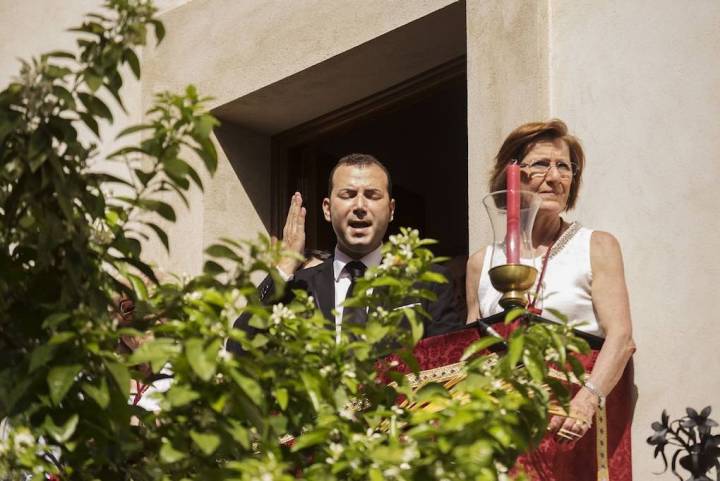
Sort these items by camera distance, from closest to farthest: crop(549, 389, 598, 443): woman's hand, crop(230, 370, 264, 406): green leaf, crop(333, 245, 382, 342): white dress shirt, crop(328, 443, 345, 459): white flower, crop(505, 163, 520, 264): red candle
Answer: crop(230, 370, 264, 406): green leaf
crop(328, 443, 345, 459): white flower
crop(505, 163, 520, 264): red candle
crop(549, 389, 598, 443): woman's hand
crop(333, 245, 382, 342): white dress shirt

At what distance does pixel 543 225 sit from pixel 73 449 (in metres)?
3.26

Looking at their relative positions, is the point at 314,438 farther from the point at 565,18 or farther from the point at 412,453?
the point at 565,18

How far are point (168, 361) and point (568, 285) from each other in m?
2.92

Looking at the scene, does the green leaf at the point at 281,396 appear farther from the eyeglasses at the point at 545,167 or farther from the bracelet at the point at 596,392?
the eyeglasses at the point at 545,167

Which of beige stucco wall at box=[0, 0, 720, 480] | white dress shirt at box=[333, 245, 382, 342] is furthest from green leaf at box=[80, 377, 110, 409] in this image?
beige stucco wall at box=[0, 0, 720, 480]

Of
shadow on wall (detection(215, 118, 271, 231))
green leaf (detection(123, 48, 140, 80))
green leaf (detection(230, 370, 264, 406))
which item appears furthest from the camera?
shadow on wall (detection(215, 118, 271, 231))

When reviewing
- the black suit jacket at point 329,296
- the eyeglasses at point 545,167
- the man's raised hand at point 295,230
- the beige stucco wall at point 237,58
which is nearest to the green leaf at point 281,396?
the black suit jacket at point 329,296

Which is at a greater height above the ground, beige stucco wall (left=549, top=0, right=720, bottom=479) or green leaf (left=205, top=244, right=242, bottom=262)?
beige stucco wall (left=549, top=0, right=720, bottom=479)

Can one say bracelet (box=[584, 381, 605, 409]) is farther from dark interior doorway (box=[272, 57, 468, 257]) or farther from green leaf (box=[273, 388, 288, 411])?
dark interior doorway (box=[272, 57, 468, 257])

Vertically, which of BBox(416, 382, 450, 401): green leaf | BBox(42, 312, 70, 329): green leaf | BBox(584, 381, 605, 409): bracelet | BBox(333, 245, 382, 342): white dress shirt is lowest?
BBox(416, 382, 450, 401): green leaf

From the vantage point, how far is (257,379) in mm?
4020

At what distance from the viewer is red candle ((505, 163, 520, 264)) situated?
5.40 metres

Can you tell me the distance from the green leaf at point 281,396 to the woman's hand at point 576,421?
185 centimetres

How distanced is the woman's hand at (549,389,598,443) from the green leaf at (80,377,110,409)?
223cm
